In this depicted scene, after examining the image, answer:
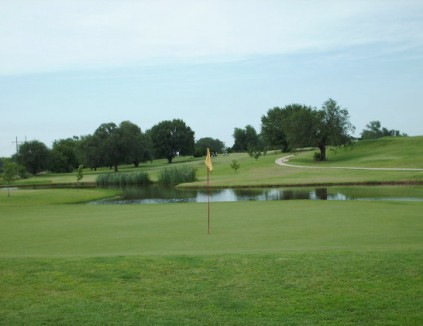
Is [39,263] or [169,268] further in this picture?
[39,263]

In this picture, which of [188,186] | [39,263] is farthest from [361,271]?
[188,186]

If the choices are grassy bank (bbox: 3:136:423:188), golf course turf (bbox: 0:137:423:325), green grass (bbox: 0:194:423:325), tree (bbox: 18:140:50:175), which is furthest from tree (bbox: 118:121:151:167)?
green grass (bbox: 0:194:423:325)

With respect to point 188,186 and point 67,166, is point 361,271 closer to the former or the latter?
point 188,186

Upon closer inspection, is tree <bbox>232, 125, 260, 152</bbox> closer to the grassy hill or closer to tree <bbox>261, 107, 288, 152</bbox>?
tree <bbox>261, 107, 288, 152</bbox>

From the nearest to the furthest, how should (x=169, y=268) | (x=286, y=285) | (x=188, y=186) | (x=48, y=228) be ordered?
(x=286, y=285) → (x=169, y=268) → (x=48, y=228) → (x=188, y=186)

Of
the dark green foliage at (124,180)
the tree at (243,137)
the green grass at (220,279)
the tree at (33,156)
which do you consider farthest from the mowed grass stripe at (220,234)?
the tree at (243,137)

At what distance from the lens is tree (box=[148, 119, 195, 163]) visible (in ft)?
426

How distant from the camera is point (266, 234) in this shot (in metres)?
13.1

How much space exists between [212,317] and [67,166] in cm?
12362

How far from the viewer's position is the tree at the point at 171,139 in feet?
426

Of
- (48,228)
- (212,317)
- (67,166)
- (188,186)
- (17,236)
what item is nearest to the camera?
(212,317)

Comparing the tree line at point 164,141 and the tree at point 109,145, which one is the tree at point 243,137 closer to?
the tree line at point 164,141

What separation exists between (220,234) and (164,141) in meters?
117

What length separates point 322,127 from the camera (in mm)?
77938
